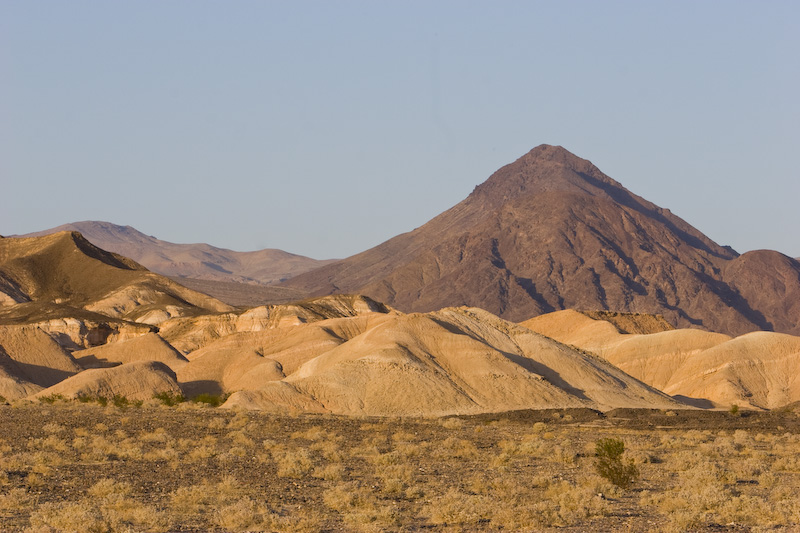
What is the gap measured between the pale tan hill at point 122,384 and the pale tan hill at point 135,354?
1753 centimetres

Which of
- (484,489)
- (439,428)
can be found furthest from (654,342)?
(484,489)

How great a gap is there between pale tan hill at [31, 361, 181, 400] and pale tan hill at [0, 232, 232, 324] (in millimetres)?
65011

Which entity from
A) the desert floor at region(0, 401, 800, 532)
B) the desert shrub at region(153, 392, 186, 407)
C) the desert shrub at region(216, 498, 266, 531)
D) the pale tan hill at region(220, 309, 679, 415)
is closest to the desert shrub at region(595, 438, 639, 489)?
the desert floor at region(0, 401, 800, 532)

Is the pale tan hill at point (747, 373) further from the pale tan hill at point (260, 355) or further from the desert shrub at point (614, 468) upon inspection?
the desert shrub at point (614, 468)

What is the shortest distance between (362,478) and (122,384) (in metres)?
48.3

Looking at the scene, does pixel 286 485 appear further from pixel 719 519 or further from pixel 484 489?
pixel 719 519

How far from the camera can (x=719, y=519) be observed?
19.8m

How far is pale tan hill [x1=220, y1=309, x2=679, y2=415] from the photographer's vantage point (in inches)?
2386

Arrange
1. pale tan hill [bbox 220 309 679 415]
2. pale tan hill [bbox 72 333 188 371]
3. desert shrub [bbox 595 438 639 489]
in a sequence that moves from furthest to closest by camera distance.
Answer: pale tan hill [bbox 72 333 188 371] < pale tan hill [bbox 220 309 679 415] < desert shrub [bbox 595 438 639 489]

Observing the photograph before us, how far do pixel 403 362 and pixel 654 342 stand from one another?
169 feet

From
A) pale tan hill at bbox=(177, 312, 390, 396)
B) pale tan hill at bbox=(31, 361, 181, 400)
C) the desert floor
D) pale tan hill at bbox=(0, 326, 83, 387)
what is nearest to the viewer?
the desert floor

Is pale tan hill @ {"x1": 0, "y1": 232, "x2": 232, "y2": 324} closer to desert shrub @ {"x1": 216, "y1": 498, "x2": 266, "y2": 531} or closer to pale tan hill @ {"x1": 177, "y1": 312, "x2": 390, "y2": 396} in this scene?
pale tan hill @ {"x1": 177, "y1": 312, "x2": 390, "y2": 396}

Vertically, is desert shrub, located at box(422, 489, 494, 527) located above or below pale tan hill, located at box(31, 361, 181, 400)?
above

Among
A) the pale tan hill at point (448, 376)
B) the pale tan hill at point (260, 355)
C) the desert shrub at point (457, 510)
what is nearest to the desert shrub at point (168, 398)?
the pale tan hill at point (448, 376)
